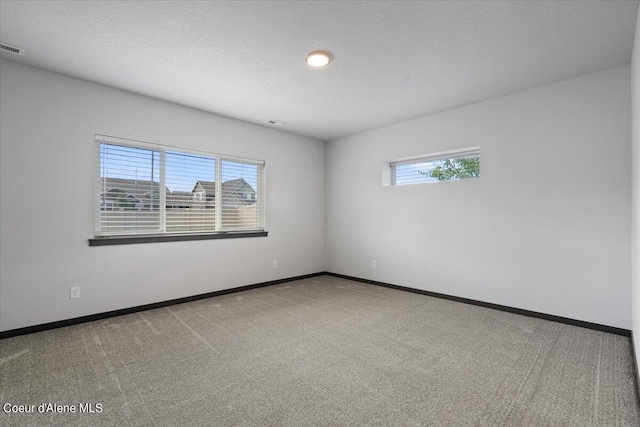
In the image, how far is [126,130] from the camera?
355cm

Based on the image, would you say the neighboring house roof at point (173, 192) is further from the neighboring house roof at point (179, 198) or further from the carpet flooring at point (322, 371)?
the carpet flooring at point (322, 371)

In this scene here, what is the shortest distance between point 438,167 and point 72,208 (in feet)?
15.1

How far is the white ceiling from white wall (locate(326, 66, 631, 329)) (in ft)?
1.17

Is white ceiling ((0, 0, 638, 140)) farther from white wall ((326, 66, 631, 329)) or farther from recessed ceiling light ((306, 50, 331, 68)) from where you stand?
white wall ((326, 66, 631, 329))

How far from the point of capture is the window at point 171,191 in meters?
3.48

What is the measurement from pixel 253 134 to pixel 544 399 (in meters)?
4.56

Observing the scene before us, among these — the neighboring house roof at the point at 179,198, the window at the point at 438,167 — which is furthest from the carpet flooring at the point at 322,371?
the window at the point at 438,167

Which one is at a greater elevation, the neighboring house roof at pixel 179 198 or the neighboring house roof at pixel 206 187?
the neighboring house roof at pixel 206 187

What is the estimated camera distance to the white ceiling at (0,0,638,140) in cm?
214

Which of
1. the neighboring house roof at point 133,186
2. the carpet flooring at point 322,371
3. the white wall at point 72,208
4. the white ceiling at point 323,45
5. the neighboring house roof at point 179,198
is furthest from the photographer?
the neighboring house roof at point 179,198

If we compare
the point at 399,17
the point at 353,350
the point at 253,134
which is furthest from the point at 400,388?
the point at 253,134

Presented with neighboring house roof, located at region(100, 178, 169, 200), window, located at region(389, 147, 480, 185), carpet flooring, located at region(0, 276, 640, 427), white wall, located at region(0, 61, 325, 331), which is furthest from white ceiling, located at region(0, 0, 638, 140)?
carpet flooring, located at region(0, 276, 640, 427)

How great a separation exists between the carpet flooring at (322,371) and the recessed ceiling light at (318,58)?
2.61 metres

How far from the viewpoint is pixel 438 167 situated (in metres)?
4.41
